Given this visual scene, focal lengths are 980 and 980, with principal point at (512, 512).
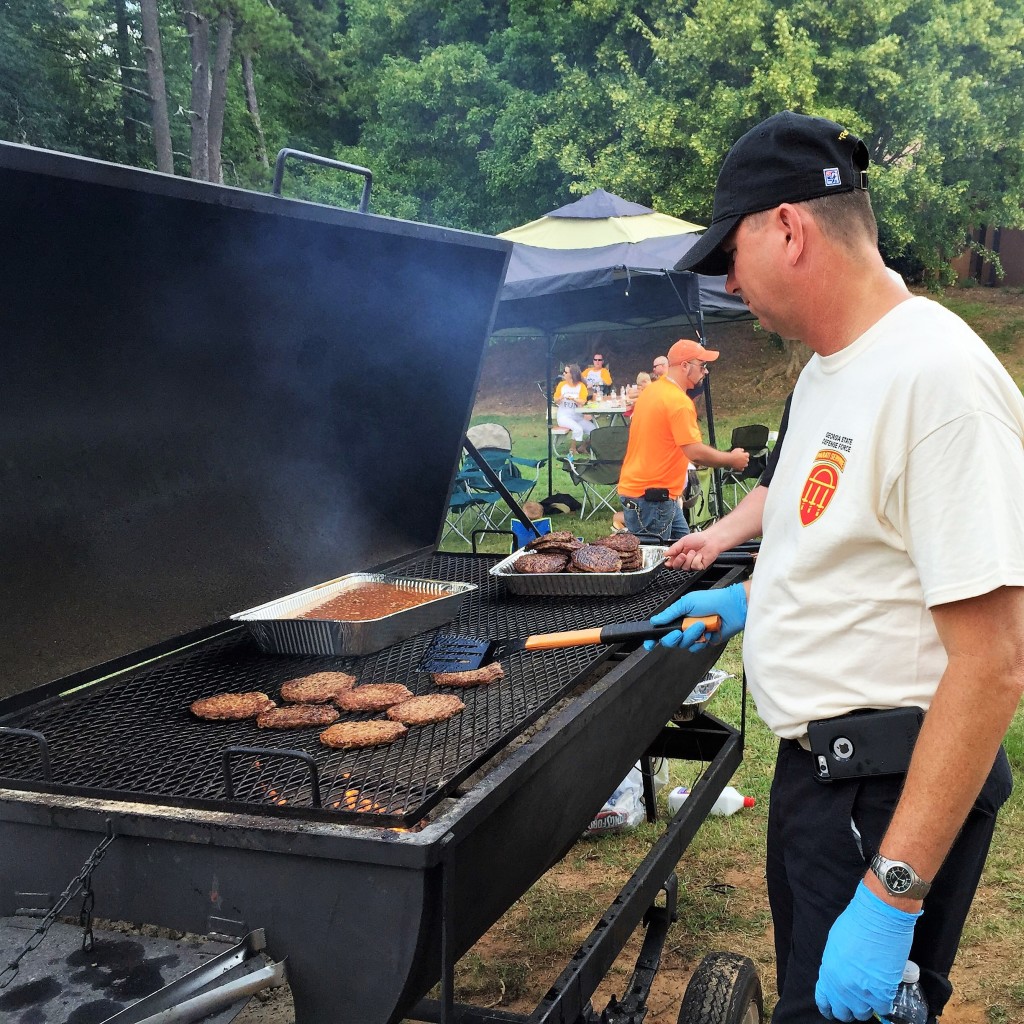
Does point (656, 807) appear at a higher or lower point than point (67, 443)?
lower

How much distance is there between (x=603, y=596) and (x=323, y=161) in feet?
5.47

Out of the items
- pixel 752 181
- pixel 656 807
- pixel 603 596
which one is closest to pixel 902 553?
pixel 752 181

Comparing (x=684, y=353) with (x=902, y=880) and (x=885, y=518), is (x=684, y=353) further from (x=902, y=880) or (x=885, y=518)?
(x=902, y=880)

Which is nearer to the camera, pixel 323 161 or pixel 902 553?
pixel 902 553

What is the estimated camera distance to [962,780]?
158cm

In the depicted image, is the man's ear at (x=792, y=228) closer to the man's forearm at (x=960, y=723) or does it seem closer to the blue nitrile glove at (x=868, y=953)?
the man's forearm at (x=960, y=723)

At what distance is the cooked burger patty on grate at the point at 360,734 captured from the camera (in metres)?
2.12

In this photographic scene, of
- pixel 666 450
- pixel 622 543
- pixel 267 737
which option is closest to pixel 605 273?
pixel 666 450

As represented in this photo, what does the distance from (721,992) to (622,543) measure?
153 cm

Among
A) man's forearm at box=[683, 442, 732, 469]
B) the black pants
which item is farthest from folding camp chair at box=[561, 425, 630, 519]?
the black pants

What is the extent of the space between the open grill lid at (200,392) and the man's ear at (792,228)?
1169 millimetres

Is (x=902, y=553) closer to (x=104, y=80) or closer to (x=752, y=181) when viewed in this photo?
(x=752, y=181)

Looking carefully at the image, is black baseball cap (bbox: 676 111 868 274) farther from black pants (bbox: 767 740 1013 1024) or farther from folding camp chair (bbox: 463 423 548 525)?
folding camp chair (bbox: 463 423 548 525)

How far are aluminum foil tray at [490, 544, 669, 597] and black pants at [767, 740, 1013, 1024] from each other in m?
1.42
